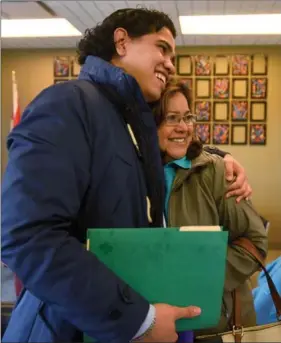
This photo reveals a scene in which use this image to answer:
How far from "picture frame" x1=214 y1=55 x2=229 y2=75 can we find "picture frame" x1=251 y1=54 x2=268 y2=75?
0.07 m

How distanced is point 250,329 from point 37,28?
3.17ft

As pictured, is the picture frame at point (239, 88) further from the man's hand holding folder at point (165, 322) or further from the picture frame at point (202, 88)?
the man's hand holding folder at point (165, 322)

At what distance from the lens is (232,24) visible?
3.88 feet

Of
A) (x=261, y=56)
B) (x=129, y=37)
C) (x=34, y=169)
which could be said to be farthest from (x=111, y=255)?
(x=261, y=56)

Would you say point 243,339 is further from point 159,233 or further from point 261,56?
point 261,56

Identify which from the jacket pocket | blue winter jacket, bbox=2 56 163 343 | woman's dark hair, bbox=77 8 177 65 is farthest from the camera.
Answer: woman's dark hair, bbox=77 8 177 65

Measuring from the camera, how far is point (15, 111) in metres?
1.11

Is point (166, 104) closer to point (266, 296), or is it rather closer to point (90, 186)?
point (90, 186)

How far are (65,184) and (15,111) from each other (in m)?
0.49

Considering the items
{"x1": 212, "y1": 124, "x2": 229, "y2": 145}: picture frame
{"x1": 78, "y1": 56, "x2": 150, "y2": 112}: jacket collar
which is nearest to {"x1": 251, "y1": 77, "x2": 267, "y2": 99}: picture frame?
{"x1": 212, "y1": 124, "x2": 229, "y2": 145}: picture frame

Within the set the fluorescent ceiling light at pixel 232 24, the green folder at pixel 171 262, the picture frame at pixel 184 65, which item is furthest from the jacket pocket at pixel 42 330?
the fluorescent ceiling light at pixel 232 24

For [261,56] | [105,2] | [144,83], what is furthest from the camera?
[105,2]

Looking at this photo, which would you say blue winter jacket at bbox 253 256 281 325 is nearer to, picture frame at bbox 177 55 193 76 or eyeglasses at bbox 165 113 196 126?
eyeglasses at bbox 165 113 196 126

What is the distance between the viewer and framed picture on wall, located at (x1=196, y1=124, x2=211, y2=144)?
110 centimetres
